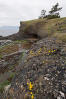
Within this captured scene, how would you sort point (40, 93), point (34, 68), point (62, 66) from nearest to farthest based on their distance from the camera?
point (40, 93) → point (62, 66) → point (34, 68)

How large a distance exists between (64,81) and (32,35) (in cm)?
2137

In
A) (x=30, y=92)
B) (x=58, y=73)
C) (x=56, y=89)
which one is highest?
(x=58, y=73)

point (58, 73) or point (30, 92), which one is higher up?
point (58, 73)

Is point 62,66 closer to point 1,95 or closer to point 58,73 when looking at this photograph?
point 58,73

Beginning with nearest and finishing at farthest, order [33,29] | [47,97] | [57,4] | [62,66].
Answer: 1. [47,97]
2. [62,66]
3. [33,29]
4. [57,4]

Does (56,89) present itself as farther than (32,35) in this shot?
No

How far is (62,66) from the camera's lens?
165 inches

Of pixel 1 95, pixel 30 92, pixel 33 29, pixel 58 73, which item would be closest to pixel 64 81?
pixel 58 73

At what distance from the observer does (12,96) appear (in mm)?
3314

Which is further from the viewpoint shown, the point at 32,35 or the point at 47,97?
the point at 32,35

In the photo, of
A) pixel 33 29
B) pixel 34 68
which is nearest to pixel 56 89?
pixel 34 68

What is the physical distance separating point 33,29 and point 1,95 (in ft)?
67.5

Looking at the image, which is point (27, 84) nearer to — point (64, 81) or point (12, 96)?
point (12, 96)

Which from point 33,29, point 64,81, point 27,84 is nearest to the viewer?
point 64,81
